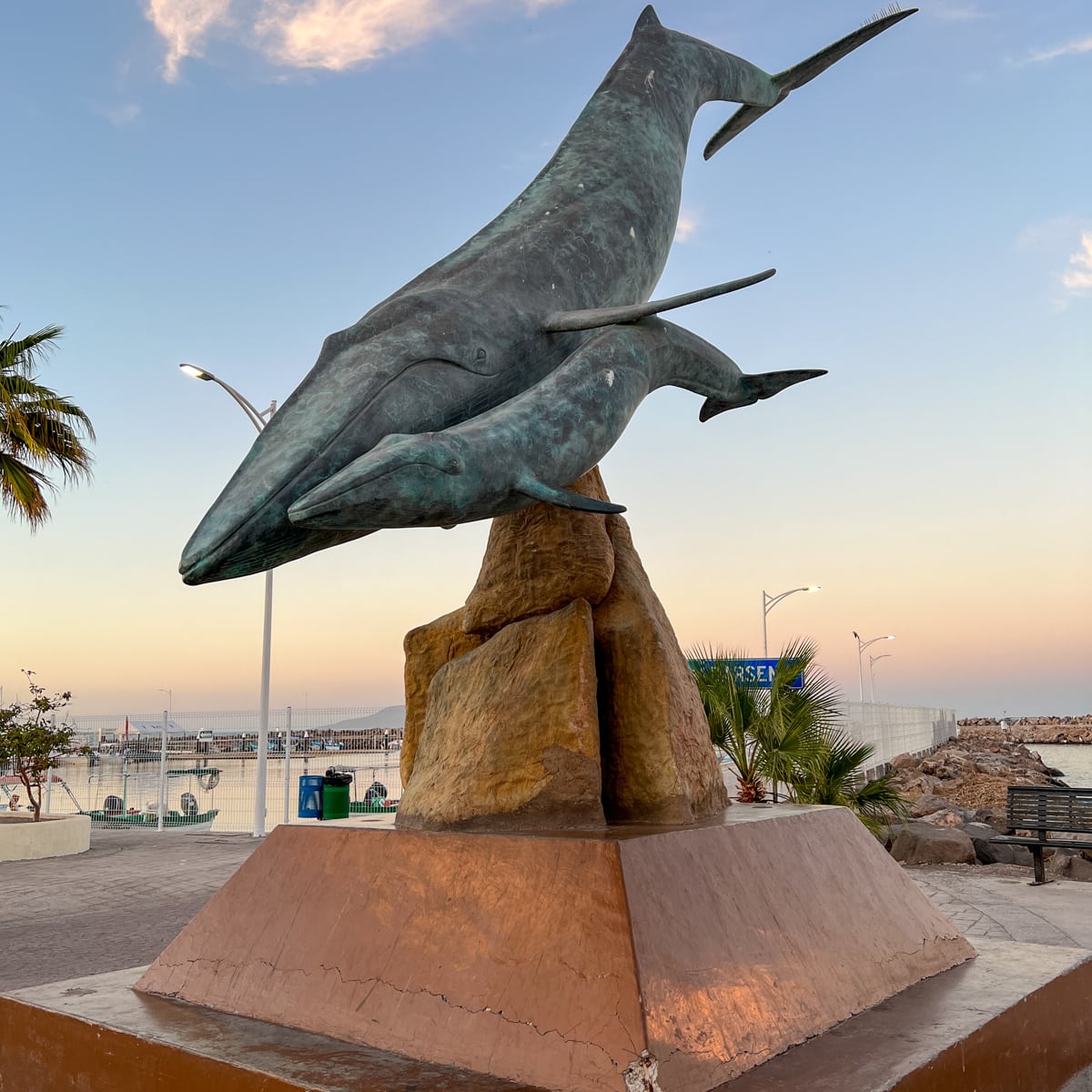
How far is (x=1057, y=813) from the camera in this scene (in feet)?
36.0

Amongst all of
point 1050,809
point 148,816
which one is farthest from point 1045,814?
point 148,816

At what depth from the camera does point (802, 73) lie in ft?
20.5

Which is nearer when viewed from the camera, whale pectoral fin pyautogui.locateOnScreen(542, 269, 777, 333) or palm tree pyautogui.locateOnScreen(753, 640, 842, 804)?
whale pectoral fin pyautogui.locateOnScreen(542, 269, 777, 333)

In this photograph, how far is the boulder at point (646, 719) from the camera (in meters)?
4.73

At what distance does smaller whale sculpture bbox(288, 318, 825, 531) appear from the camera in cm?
334

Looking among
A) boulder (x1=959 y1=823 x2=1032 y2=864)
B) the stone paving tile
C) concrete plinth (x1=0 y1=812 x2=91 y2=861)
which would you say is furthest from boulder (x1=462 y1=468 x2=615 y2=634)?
concrete plinth (x1=0 y1=812 x2=91 y2=861)

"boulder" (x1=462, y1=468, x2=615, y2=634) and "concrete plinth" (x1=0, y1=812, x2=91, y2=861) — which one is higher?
"boulder" (x1=462, y1=468, x2=615, y2=634)

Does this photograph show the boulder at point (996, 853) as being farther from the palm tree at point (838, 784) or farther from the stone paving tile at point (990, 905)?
the palm tree at point (838, 784)

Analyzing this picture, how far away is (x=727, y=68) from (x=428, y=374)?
3342mm

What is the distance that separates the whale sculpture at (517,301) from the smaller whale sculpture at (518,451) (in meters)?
0.12

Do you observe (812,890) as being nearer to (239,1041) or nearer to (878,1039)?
(878,1039)

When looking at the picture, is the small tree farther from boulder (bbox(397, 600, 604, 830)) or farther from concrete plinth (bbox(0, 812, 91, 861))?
boulder (bbox(397, 600, 604, 830))

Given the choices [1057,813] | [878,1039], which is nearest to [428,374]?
[878,1039]

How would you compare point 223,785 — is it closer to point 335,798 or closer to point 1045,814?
point 335,798
